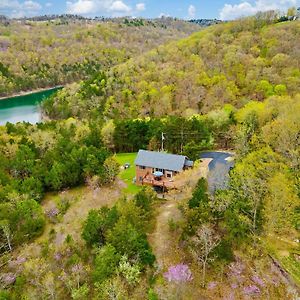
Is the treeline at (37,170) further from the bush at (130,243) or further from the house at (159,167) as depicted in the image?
the bush at (130,243)

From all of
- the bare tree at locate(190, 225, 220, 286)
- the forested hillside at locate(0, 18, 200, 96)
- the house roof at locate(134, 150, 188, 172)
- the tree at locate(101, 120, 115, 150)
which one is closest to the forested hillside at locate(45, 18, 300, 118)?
the tree at locate(101, 120, 115, 150)

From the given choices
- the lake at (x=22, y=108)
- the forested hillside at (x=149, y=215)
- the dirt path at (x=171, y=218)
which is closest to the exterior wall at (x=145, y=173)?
the dirt path at (x=171, y=218)

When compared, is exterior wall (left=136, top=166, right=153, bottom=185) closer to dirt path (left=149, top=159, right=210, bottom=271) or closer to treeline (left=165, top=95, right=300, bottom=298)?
dirt path (left=149, top=159, right=210, bottom=271)

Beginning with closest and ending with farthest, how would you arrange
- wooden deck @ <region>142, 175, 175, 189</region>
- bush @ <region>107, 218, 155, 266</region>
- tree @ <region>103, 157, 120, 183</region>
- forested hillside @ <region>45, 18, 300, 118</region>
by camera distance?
bush @ <region>107, 218, 155, 266</region> → wooden deck @ <region>142, 175, 175, 189</region> → tree @ <region>103, 157, 120, 183</region> → forested hillside @ <region>45, 18, 300, 118</region>

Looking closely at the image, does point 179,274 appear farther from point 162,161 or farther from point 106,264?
point 162,161

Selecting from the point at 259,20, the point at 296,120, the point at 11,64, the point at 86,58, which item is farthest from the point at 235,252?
the point at 86,58

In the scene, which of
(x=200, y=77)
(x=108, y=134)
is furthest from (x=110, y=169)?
(x=200, y=77)

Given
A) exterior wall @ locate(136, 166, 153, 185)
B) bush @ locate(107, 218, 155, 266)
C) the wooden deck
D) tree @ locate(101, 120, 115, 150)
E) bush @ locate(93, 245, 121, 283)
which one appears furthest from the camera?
tree @ locate(101, 120, 115, 150)
